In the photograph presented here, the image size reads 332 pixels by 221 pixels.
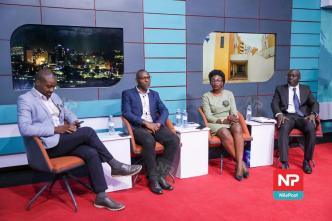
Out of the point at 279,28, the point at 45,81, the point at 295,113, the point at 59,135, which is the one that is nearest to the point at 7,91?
the point at 45,81

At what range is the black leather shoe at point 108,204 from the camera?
3.12m

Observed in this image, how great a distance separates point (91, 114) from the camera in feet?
14.2

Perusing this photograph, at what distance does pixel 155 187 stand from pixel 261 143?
1717mm

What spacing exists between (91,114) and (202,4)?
88.9 inches

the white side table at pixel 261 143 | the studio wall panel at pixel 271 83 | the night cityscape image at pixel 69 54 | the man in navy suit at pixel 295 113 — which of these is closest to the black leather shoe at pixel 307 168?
the man in navy suit at pixel 295 113

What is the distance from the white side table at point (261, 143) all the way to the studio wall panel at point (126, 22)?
1932 mm

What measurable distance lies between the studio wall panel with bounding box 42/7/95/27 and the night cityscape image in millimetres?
92

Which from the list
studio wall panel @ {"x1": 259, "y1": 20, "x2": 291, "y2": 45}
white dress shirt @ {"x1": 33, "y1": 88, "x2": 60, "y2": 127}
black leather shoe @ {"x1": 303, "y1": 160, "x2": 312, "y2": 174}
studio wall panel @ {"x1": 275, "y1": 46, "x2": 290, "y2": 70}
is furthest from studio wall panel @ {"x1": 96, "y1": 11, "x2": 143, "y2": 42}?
black leather shoe @ {"x1": 303, "y1": 160, "x2": 312, "y2": 174}

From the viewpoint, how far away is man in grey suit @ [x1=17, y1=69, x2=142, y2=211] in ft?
10.1

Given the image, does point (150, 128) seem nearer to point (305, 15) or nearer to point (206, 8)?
point (206, 8)

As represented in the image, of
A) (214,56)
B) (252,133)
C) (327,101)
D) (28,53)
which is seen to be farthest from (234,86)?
(28,53)

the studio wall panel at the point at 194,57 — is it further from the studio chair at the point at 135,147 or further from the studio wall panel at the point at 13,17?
the studio wall panel at the point at 13,17

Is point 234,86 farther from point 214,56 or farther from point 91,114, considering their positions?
point 91,114

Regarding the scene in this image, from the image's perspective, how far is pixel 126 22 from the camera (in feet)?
14.5
